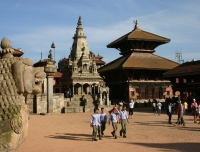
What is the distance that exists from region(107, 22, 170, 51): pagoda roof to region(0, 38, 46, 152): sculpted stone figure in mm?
38610

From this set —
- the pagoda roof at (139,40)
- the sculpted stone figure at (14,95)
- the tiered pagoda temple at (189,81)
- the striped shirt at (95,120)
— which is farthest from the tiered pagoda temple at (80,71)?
the sculpted stone figure at (14,95)

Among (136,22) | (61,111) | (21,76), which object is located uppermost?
(136,22)

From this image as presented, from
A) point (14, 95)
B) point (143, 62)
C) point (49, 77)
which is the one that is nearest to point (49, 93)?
point (49, 77)

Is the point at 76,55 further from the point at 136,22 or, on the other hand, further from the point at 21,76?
the point at 21,76

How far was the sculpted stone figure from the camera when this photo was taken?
463 centimetres

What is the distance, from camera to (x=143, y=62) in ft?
136

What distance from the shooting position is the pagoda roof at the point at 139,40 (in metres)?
43.6

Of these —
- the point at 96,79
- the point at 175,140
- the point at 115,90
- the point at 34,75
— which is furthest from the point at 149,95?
the point at 34,75

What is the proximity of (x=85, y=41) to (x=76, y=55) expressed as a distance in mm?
3951

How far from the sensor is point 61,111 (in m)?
30.0

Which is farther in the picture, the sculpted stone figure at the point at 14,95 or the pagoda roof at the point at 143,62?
the pagoda roof at the point at 143,62

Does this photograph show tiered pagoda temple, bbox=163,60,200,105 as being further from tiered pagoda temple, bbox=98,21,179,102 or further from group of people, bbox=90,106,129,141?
group of people, bbox=90,106,129,141

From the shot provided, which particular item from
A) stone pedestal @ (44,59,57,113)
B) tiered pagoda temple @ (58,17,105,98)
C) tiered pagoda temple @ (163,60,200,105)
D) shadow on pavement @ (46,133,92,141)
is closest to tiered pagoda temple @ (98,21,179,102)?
tiered pagoda temple @ (58,17,105,98)

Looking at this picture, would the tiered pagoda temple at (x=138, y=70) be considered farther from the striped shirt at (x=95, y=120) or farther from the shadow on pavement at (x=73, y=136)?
the striped shirt at (x=95, y=120)
